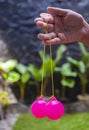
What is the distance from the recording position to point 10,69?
137 inches

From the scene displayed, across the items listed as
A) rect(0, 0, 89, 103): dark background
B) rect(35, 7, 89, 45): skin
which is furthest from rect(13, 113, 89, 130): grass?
rect(35, 7, 89, 45): skin

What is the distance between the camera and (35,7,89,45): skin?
1064 millimetres

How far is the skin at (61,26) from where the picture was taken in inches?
41.9

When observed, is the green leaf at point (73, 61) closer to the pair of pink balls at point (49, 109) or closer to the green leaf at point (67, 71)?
the green leaf at point (67, 71)

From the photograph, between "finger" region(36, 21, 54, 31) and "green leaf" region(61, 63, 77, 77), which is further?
"green leaf" region(61, 63, 77, 77)

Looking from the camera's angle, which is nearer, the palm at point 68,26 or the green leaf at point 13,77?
the palm at point 68,26

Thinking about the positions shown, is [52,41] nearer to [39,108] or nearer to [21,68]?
[39,108]

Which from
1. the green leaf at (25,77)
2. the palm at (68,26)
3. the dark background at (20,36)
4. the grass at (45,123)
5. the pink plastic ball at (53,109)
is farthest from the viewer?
the dark background at (20,36)

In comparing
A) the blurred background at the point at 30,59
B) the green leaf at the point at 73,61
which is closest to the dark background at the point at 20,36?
the blurred background at the point at 30,59

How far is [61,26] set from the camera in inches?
44.5

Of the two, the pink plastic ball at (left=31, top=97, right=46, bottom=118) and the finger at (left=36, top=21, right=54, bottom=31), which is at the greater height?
the finger at (left=36, top=21, right=54, bottom=31)

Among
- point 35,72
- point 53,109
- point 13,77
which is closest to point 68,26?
point 53,109

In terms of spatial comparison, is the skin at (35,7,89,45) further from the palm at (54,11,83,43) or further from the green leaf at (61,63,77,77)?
the green leaf at (61,63,77,77)

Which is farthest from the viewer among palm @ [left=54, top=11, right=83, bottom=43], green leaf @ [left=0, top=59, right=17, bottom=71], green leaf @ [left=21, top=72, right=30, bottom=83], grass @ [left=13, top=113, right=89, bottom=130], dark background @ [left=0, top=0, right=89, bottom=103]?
dark background @ [left=0, top=0, right=89, bottom=103]
